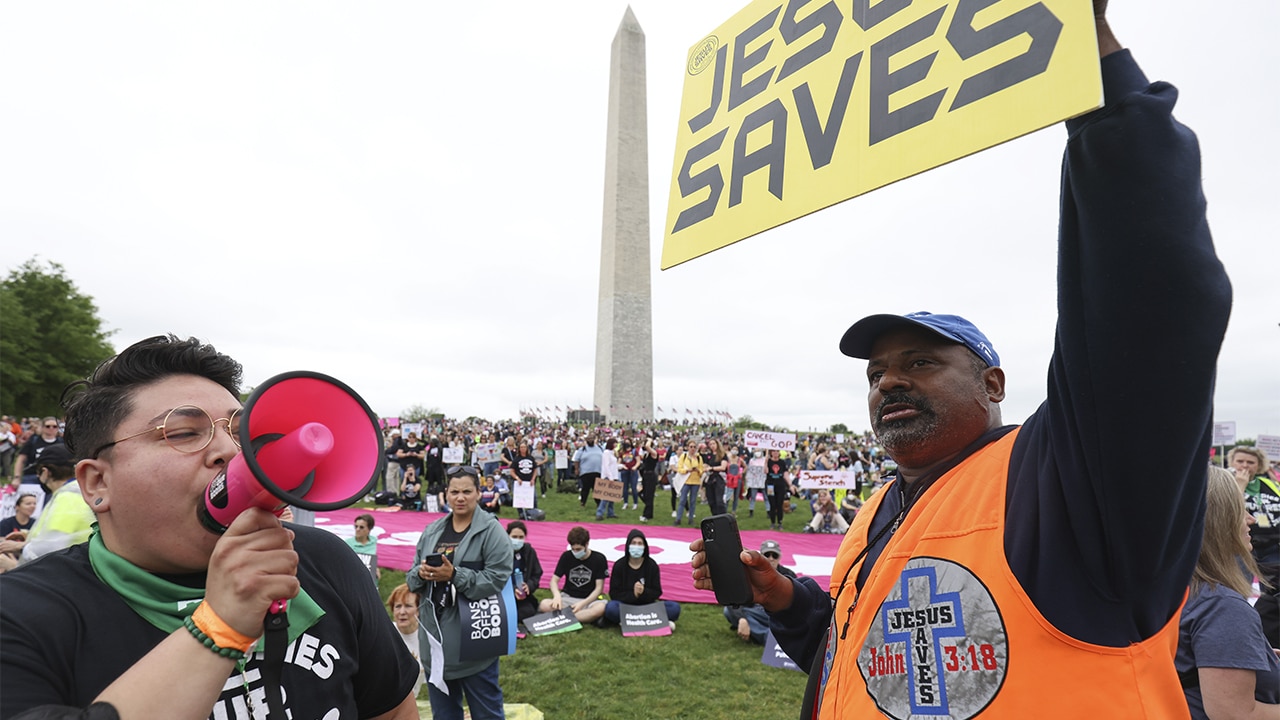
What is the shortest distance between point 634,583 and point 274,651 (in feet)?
22.7

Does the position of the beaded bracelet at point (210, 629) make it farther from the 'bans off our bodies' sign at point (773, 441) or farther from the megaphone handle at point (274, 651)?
the 'bans off our bodies' sign at point (773, 441)

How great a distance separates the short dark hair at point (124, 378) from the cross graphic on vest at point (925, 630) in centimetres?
165

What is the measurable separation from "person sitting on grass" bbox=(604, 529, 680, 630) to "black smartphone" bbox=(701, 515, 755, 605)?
5.77m

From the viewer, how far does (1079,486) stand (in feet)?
4.05

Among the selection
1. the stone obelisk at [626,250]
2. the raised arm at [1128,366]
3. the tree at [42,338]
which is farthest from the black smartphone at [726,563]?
the tree at [42,338]

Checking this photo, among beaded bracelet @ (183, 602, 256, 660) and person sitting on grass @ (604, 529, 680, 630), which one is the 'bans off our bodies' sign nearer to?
person sitting on grass @ (604, 529, 680, 630)

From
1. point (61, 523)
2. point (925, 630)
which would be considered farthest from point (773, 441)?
point (925, 630)

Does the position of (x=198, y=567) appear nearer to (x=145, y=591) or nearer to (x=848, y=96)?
(x=145, y=591)

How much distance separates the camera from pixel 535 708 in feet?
18.5

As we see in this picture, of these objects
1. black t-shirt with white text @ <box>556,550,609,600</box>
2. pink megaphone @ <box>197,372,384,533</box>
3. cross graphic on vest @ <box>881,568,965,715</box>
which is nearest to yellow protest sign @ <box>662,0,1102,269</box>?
cross graphic on vest @ <box>881,568,965,715</box>

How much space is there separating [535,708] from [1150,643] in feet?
17.4

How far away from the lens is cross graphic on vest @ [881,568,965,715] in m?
1.40

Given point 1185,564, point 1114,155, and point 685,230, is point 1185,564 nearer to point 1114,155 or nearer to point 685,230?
point 1114,155

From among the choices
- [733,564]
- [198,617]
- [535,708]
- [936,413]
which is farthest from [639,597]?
[198,617]
